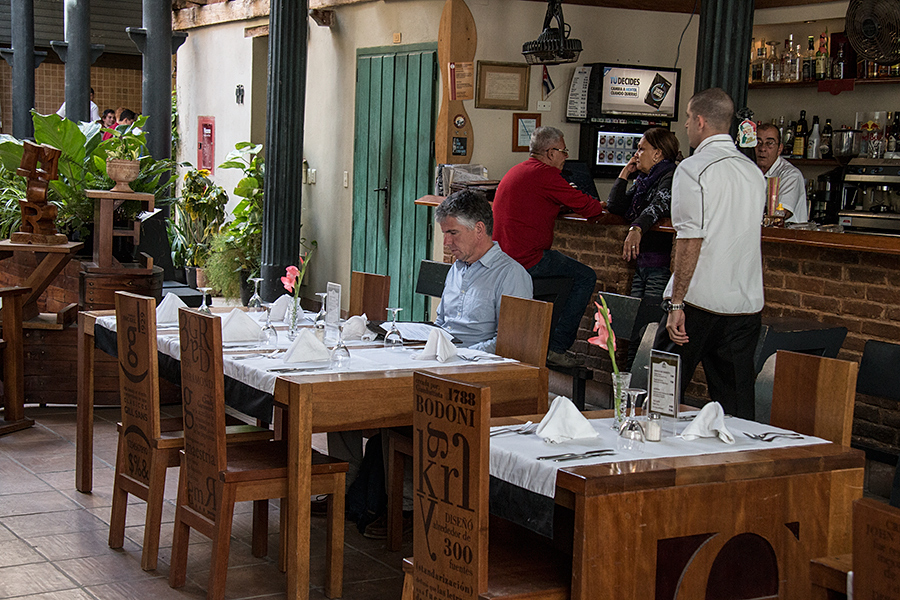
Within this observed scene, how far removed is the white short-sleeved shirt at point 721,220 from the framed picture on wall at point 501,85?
4.14 metres

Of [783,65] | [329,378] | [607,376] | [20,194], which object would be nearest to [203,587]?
[329,378]

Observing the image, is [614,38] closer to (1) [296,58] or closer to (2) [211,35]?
(1) [296,58]

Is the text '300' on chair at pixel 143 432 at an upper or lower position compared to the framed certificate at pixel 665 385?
lower

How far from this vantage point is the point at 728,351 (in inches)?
172

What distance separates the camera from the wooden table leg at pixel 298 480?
3445 millimetres

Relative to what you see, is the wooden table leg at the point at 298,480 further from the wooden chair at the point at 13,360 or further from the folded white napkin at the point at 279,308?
the wooden chair at the point at 13,360

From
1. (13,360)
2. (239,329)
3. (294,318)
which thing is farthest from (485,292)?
(13,360)

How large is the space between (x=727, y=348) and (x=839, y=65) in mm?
5011

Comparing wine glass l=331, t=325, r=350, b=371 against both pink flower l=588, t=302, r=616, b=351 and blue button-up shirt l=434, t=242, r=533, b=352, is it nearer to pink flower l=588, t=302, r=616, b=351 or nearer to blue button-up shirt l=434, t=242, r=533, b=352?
blue button-up shirt l=434, t=242, r=533, b=352

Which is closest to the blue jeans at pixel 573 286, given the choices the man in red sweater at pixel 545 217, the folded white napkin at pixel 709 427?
the man in red sweater at pixel 545 217

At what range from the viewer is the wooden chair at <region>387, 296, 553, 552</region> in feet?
13.4

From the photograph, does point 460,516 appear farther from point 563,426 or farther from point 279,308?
point 279,308

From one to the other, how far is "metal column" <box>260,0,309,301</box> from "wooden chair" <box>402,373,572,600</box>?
6792 millimetres

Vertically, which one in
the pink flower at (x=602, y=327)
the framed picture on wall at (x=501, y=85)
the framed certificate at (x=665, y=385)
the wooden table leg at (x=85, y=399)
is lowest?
the wooden table leg at (x=85, y=399)
